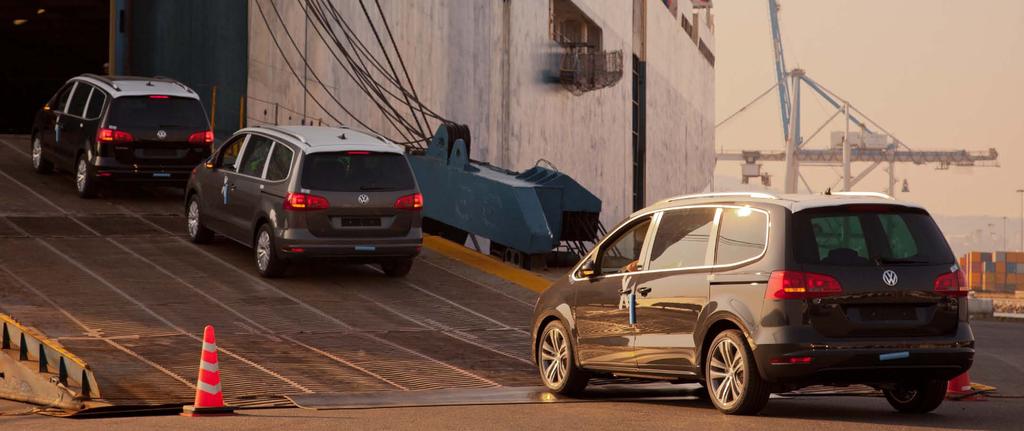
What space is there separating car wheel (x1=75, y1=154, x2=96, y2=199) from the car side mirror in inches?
490

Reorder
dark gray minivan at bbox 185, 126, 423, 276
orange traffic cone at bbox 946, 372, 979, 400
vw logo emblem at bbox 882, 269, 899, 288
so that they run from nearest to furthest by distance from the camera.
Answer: vw logo emblem at bbox 882, 269, 899, 288
orange traffic cone at bbox 946, 372, 979, 400
dark gray minivan at bbox 185, 126, 423, 276

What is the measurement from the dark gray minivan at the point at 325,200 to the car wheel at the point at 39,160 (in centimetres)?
761

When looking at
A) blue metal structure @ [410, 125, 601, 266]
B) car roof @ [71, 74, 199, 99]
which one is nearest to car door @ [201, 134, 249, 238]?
car roof @ [71, 74, 199, 99]

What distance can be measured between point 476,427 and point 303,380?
126 inches

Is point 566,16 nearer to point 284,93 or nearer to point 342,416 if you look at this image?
point 284,93

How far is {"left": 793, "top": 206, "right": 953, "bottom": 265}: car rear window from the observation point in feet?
31.0

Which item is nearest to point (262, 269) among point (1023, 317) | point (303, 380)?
point (303, 380)

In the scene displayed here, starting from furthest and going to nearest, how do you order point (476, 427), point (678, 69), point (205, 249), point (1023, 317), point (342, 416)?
point (678, 69), point (1023, 317), point (205, 249), point (342, 416), point (476, 427)

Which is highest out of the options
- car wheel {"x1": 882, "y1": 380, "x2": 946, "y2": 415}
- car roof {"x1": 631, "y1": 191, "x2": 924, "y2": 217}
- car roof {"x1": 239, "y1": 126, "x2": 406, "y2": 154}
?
car roof {"x1": 239, "y1": 126, "x2": 406, "y2": 154}

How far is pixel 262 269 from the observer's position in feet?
57.8

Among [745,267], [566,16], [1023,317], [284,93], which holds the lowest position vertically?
[1023,317]

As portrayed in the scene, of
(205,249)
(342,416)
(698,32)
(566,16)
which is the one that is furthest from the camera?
(698,32)

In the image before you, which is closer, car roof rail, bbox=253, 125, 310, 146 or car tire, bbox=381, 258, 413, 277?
car roof rail, bbox=253, 125, 310, 146

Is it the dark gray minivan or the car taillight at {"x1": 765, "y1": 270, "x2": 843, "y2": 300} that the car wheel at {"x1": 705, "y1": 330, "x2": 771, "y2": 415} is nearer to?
the car taillight at {"x1": 765, "y1": 270, "x2": 843, "y2": 300}
